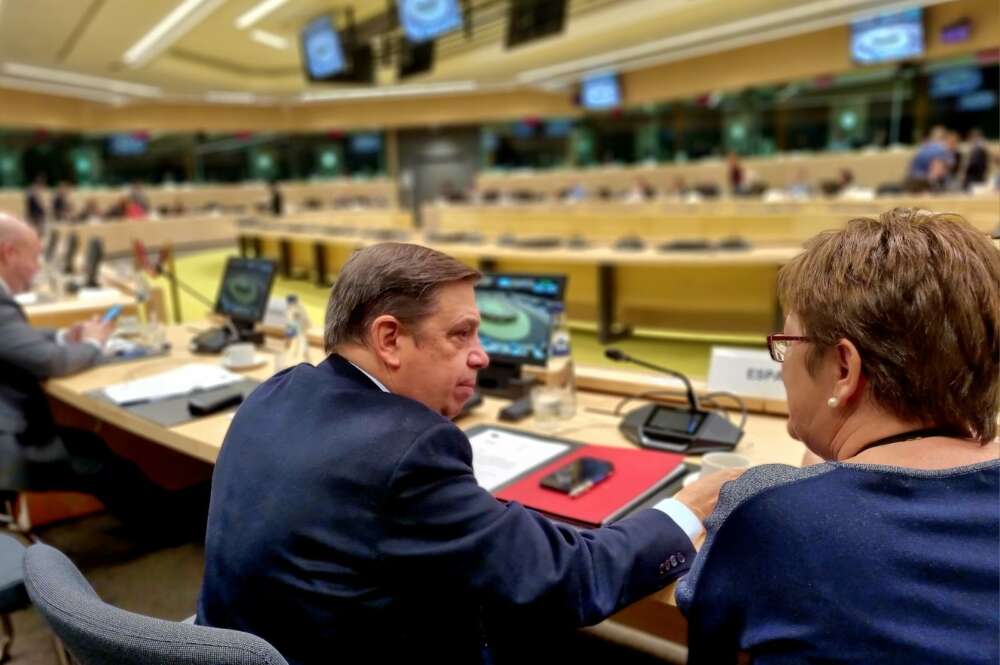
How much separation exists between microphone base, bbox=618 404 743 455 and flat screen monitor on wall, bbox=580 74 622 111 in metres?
12.9

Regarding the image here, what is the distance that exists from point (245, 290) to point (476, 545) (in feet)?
7.93

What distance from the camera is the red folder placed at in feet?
4.56

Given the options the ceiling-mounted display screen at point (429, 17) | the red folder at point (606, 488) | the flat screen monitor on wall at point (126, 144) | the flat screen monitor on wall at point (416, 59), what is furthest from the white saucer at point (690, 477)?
the flat screen monitor on wall at point (126, 144)

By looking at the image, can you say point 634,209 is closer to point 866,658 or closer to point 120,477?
point 120,477

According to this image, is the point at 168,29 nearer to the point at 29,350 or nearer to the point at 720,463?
the point at 29,350

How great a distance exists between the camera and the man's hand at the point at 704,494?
1.24 m

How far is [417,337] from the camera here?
1111 mm

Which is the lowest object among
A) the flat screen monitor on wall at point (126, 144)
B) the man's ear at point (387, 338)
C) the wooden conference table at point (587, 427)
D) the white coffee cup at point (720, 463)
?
the wooden conference table at point (587, 427)

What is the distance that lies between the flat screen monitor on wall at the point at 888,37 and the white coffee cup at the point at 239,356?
9468 millimetres

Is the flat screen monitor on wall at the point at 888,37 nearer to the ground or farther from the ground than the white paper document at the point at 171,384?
farther from the ground

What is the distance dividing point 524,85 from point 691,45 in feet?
16.8

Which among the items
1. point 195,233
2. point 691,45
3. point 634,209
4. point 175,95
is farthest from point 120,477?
point 175,95

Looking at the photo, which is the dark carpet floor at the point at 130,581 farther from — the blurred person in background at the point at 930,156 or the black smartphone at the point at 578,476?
the blurred person in background at the point at 930,156

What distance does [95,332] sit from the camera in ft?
9.20
